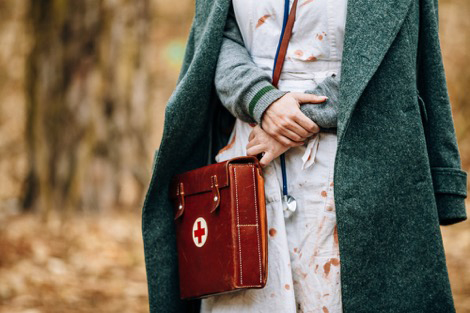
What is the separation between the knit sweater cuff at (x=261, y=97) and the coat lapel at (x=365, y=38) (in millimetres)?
202

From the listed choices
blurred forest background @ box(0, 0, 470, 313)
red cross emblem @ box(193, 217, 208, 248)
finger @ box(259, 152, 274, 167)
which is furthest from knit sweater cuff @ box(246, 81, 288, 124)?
blurred forest background @ box(0, 0, 470, 313)

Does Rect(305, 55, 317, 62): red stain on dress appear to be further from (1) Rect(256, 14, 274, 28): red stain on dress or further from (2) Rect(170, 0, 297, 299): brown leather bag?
(1) Rect(256, 14, 274, 28): red stain on dress

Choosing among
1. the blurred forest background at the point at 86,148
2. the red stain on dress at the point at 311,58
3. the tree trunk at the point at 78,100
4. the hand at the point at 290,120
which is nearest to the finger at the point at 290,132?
the hand at the point at 290,120

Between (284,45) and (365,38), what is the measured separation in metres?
0.25

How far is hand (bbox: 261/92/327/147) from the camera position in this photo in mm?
1800

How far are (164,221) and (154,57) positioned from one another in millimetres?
13563

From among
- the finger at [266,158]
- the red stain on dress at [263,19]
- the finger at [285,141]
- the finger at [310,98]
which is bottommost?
the finger at [266,158]

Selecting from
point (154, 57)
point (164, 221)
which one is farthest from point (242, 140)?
point (154, 57)

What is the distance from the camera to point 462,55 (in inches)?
423

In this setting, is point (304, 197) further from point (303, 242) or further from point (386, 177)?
point (386, 177)

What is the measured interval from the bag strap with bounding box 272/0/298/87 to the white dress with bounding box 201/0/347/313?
0.05 feet

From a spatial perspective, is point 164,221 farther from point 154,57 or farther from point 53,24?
point 154,57

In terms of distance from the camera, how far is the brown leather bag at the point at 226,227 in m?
1.78

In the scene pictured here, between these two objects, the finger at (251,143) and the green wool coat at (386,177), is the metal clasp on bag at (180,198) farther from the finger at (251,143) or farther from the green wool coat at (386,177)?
the green wool coat at (386,177)
